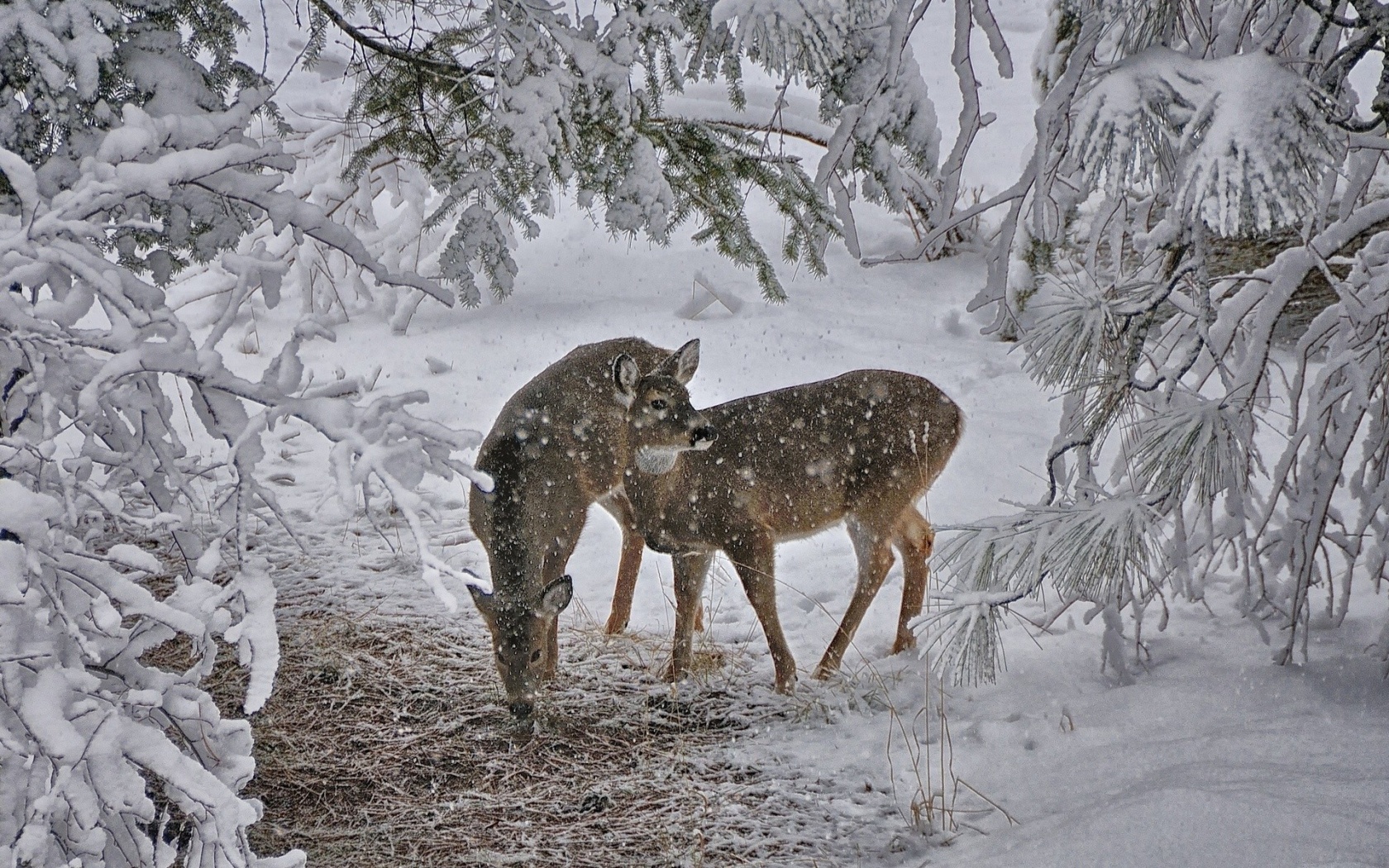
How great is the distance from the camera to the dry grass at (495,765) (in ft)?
10.7

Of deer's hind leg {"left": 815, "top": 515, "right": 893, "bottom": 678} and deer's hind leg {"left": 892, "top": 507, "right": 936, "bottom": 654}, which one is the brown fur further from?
deer's hind leg {"left": 892, "top": 507, "right": 936, "bottom": 654}

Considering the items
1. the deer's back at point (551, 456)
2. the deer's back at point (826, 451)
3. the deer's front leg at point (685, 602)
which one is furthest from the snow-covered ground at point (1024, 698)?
the deer's back at point (551, 456)

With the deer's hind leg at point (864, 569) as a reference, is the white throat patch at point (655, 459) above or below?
above

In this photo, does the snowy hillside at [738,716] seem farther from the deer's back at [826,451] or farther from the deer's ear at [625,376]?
the deer's ear at [625,376]

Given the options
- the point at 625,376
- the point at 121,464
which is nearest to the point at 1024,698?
the point at 625,376

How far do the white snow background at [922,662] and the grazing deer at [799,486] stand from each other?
13.4 inches

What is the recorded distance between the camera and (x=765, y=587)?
14.6ft

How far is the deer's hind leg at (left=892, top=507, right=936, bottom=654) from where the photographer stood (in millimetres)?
4824

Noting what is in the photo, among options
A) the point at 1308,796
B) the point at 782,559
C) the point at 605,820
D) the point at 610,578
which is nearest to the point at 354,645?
the point at 610,578

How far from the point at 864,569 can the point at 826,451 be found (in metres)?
0.60

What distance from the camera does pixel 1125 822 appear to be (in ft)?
9.01

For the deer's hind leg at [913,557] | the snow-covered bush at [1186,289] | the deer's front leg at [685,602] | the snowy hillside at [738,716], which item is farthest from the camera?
the deer's hind leg at [913,557]

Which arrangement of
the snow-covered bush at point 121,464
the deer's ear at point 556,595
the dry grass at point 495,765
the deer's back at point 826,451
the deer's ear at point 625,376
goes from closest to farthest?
the snow-covered bush at point 121,464
the dry grass at point 495,765
the deer's ear at point 556,595
the deer's ear at point 625,376
the deer's back at point 826,451

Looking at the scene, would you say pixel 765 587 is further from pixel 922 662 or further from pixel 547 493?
pixel 547 493
